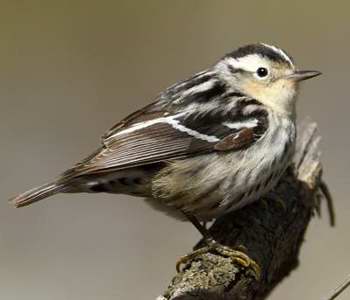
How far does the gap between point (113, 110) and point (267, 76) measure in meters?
3.73

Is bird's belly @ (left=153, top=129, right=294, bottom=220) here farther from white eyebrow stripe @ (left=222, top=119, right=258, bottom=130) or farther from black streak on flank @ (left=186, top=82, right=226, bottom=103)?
black streak on flank @ (left=186, top=82, right=226, bottom=103)

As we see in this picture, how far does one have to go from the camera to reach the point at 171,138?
5.90 m

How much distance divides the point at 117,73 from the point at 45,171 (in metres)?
1.73

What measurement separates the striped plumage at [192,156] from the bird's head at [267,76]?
0.15 metres

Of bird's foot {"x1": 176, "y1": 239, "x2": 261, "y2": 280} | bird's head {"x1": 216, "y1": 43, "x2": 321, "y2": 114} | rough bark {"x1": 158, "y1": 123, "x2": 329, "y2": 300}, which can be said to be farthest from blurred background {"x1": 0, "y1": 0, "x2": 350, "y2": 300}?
bird's foot {"x1": 176, "y1": 239, "x2": 261, "y2": 280}

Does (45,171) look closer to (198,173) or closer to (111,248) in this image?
(111,248)

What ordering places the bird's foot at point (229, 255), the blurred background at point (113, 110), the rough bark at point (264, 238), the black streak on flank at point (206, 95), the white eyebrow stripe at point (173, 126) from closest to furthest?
1. the rough bark at point (264, 238)
2. the bird's foot at point (229, 255)
3. the white eyebrow stripe at point (173, 126)
4. the black streak on flank at point (206, 95)
5. the blurred background at point (113, 110)

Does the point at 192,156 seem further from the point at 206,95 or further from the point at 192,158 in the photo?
the point at 206,95

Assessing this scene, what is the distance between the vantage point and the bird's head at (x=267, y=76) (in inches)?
248

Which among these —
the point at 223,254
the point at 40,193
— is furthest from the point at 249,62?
the point at 40,193

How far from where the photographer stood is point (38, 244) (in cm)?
860

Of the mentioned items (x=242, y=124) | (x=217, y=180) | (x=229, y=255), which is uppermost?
(x=242, y=124)

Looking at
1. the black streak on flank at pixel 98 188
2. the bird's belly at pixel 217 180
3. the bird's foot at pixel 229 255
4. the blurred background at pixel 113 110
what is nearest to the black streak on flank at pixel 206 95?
the bird's belly at pixel 217 180

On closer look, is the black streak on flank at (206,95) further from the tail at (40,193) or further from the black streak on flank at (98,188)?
the tail at (40,193)
